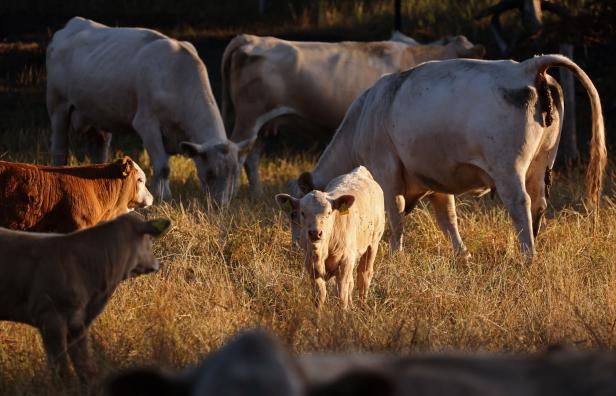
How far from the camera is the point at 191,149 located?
40.3ft

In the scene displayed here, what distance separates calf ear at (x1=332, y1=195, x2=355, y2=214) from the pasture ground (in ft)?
1.70

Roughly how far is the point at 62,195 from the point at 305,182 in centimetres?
253

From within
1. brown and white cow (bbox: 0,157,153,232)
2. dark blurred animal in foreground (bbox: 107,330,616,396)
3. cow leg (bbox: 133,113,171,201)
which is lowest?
cow leg (bbox: 133,113,171,201)

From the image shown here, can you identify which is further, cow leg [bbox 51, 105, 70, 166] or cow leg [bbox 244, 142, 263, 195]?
cow leg [bbox 244, 142, 263, 195]

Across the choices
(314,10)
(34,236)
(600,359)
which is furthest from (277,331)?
(314,10)

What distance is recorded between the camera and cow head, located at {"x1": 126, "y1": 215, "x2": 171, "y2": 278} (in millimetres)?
5672

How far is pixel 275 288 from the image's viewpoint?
774cm

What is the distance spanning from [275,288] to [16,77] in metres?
14.6

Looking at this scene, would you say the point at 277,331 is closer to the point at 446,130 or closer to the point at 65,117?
the point at 446,130

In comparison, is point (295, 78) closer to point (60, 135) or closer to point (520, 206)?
point (60, 135)

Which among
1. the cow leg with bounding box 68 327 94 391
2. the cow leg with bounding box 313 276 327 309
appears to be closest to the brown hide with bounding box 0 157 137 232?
the cow leg with bounding box 313 276 327 309

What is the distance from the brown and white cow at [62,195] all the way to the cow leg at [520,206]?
2.72 metres

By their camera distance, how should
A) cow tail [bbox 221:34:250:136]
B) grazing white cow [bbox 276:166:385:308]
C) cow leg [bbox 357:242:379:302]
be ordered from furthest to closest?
cow tail [bbox 221:34:250:136]
cow leg [bbox 357:242:379:302]
grazing white cow [bbox 276:166:385:308]

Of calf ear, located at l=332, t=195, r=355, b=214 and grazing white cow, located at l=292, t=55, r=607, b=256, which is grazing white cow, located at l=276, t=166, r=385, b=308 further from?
grazing white cow, located at l=292, t=55, r=607, b=256
